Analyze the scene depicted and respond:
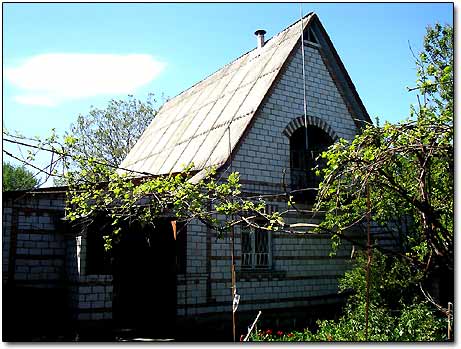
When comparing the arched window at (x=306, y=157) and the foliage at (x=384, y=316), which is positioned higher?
the arched window at (x=306, y=157)

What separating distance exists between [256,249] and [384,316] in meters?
3.66

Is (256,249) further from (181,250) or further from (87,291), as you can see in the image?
(87,291)

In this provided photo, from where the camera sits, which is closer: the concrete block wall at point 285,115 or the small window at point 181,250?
the small window at point 181,250

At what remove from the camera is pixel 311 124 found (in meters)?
11.6

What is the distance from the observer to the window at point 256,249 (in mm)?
10445

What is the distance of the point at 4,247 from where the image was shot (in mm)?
8711

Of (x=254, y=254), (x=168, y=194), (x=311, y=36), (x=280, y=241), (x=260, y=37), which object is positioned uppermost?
(x=260, y=37)

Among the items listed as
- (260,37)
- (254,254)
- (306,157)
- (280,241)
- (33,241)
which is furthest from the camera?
(260,37)

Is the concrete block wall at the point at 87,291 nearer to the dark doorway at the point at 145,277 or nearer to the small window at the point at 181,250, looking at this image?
the dark doorway at the point at 145,277

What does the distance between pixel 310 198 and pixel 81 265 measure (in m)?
5.31

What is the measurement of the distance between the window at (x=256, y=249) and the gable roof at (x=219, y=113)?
176cm

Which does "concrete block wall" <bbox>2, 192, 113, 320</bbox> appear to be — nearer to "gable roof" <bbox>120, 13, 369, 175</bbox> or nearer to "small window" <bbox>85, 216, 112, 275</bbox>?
"small window" <bbox>85, 216, 112, 275</bbox>

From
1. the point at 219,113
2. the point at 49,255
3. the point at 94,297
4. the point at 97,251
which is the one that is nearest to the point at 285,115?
the point at 219,113

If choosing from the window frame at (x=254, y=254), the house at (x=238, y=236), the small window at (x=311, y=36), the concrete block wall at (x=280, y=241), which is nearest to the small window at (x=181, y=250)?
the house at (x=238, y=236)
